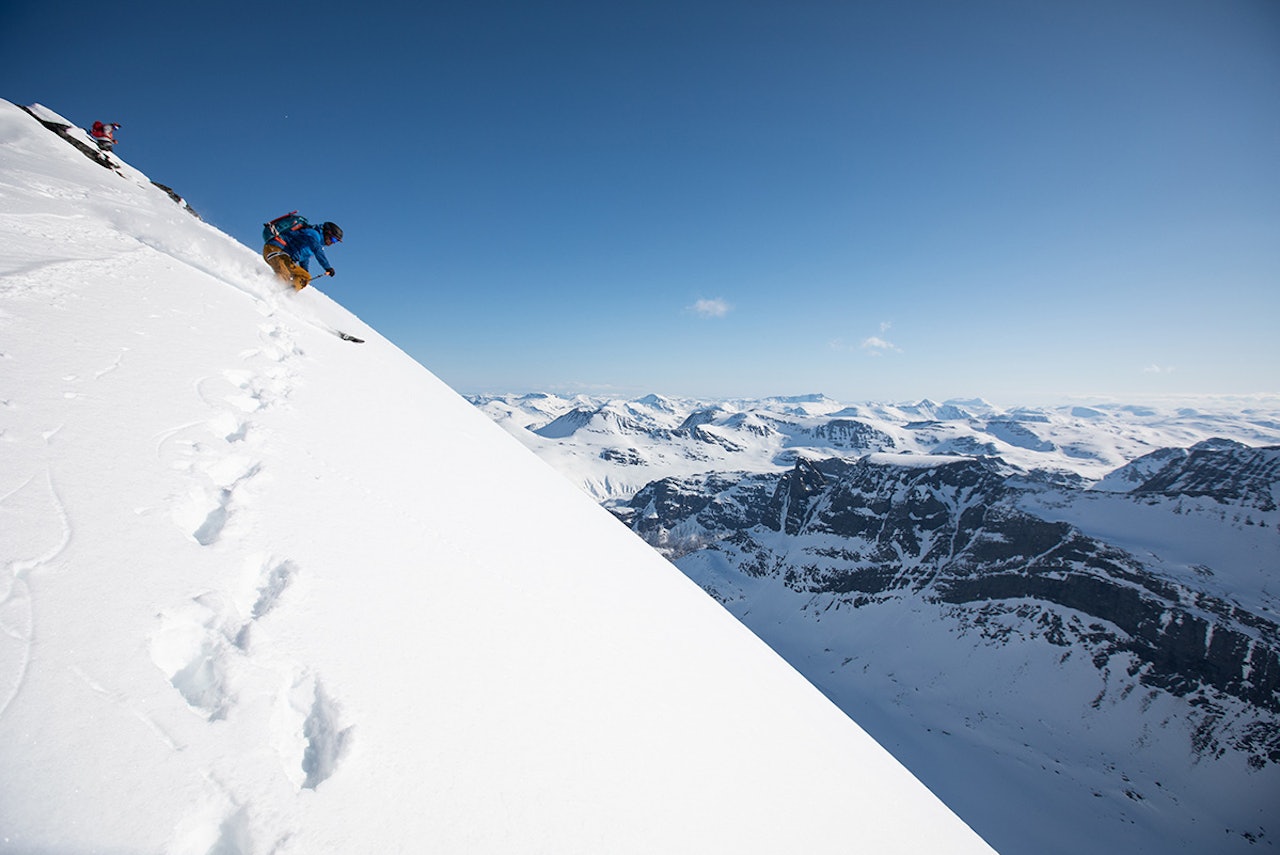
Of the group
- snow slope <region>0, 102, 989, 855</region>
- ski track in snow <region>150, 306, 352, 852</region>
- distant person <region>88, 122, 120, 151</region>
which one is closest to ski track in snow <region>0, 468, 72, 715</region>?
snow slope <region>0, 102, 989, 855</region>

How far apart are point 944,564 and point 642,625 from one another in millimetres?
155897

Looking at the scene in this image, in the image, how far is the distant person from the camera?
51.1ft

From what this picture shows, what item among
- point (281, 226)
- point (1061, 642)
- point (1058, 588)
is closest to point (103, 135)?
point (281, 226)

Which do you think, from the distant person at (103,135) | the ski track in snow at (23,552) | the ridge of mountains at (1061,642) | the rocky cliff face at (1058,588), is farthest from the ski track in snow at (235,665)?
the rocky cliff face at (1058,588)

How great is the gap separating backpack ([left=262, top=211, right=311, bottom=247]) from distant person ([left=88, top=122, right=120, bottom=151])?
12286 mm

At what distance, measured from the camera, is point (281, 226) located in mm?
9883

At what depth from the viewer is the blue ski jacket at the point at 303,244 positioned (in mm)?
9844

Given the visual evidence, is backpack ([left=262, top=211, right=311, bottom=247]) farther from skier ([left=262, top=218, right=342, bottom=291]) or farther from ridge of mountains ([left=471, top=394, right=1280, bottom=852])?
ridge of mountains ([left=471, top=394, right=1280, bottom=852])

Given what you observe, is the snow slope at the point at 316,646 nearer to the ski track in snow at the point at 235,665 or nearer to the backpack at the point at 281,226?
the ski track in snow at the point at 235,665

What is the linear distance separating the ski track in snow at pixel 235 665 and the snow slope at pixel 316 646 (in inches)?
0.4

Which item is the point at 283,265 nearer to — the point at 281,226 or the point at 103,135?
the point at 281,226

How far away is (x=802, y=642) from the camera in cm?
12544

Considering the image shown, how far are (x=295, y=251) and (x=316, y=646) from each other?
414 inches

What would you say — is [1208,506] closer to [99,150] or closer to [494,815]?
[494,815]
